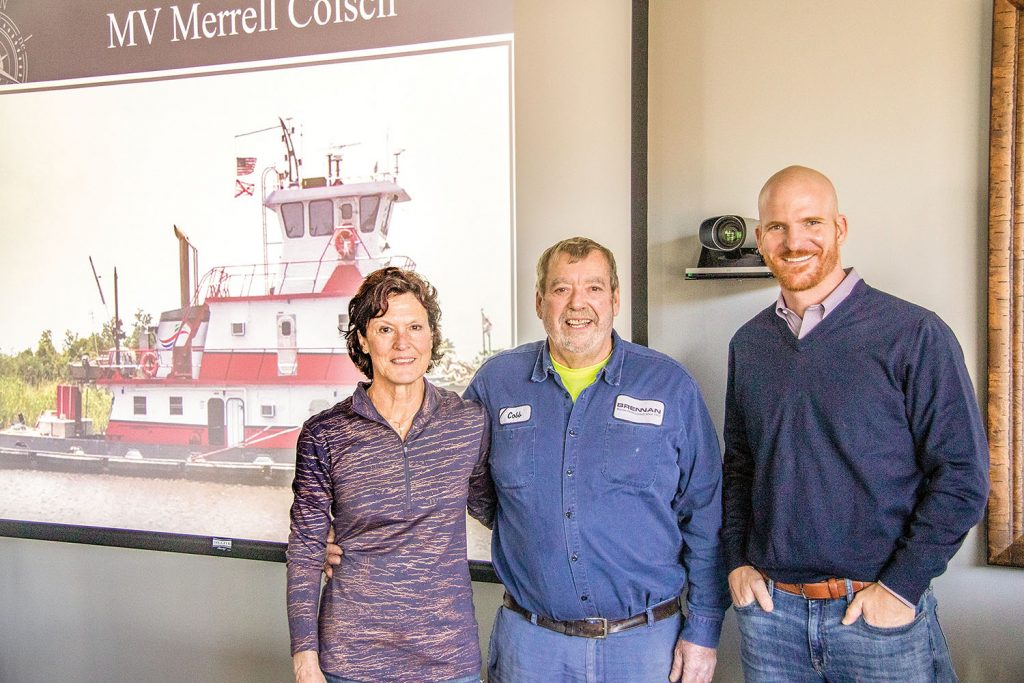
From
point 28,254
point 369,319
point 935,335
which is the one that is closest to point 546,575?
point 369,319

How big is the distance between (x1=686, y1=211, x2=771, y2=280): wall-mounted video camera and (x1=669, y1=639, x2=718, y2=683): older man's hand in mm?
950

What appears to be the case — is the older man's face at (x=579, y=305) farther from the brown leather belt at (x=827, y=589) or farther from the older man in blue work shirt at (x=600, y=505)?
the brown leather belt at (x=827, y=589)

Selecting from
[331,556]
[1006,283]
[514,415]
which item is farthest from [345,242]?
[1006,283]

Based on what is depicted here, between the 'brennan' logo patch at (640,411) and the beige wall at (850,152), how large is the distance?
0.55 m

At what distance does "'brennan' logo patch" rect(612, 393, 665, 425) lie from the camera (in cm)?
177

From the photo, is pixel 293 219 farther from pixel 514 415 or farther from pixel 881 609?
pixel 881 609

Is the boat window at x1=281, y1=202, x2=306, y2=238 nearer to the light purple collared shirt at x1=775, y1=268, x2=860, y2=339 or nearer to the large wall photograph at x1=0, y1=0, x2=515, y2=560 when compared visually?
the large wall photograph at x1=0, y1=0, x2=515, y2=560

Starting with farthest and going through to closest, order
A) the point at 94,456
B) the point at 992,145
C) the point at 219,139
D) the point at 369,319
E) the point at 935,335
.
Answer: the point at 94,456 < the point at 219,139 < the point at 992,145 < the point at 369,319 < the point at 935,335

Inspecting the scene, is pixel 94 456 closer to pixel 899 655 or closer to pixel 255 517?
pixel 255 517

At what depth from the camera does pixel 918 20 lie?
6.78ft

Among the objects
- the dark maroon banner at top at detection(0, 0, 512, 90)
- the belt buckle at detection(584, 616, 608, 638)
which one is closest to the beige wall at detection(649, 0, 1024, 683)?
the dark maroon banner at top at detection(0, 0, 512, 90)

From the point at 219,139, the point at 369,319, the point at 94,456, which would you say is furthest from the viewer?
the point at 94,456

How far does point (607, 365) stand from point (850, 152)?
93 cm

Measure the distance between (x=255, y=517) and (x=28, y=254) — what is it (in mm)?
1316
